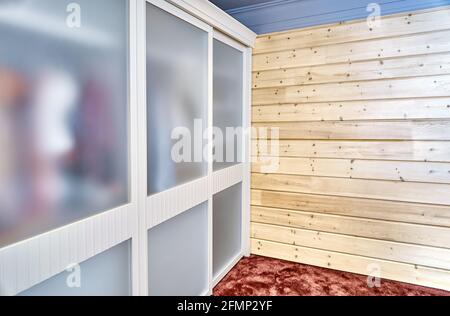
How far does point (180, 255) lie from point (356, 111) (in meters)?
1.84

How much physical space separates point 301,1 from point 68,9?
7.18 ft

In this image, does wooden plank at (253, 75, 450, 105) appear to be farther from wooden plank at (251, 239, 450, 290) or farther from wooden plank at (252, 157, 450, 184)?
wooden plank at (251, 239, 450, 290)

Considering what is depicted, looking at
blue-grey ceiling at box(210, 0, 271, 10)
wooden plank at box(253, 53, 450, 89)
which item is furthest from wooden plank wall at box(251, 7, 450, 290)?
blue-grey ceiling at box(210, 0, 271, 10)

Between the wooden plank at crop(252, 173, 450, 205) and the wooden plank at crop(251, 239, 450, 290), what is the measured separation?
0.54 meters

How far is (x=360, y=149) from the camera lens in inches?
104

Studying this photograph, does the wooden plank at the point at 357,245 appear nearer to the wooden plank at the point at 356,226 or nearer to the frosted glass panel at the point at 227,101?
the wooden plank at the point at 356,226

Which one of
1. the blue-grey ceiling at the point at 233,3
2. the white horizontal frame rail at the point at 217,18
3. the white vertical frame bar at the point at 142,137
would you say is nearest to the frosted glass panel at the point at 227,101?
the white horizontal frame rail at the point at 217,18

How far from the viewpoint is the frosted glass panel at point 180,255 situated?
177 centimetres

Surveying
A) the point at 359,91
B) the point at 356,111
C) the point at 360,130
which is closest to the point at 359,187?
the point at 360,130

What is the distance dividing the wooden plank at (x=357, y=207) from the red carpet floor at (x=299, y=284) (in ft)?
Answer: 1.71

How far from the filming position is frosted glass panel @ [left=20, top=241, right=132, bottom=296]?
124cm

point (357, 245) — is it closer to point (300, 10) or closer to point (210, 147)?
point (210, 147)

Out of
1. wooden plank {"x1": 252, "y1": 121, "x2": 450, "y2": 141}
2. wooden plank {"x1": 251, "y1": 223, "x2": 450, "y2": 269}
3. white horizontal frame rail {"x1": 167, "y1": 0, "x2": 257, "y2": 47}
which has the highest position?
white horizontal frame rail {"x1": 167, "y1": 0, "x2": 257, "y2": 47}
